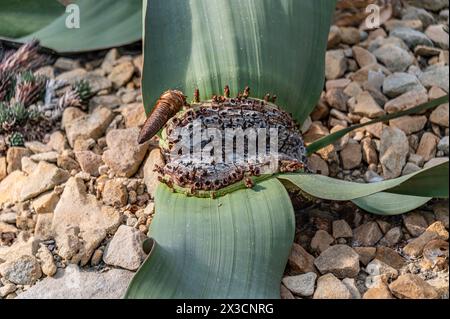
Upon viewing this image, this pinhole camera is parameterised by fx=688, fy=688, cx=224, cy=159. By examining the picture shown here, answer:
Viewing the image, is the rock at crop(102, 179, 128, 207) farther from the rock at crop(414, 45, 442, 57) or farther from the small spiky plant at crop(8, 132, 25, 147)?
the rock at crop(414, 45, 442, 57)

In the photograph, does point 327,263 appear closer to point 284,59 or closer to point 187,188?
point 187,188

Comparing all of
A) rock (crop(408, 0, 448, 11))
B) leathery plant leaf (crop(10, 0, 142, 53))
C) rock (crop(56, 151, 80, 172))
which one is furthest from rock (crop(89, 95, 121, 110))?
rock (crop(408, 0, 448, 11))

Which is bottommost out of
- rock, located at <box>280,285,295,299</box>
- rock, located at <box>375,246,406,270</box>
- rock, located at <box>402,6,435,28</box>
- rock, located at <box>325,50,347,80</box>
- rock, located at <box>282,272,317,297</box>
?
rock, located at <box>280,285,295,299</box>

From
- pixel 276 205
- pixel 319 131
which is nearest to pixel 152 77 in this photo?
pixel 276 205

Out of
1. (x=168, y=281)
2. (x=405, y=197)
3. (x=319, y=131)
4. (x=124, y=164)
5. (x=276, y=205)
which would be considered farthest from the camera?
(x=319, y=131)

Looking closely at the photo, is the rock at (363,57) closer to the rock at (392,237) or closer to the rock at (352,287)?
the rock at (392,237)

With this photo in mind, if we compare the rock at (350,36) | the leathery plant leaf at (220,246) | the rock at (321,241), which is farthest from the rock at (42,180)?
the rock at (350,36)

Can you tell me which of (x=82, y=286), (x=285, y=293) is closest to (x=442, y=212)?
(x=285, y=293)

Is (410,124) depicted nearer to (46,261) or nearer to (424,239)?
(424,239)
